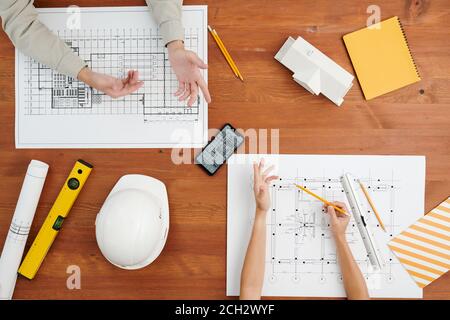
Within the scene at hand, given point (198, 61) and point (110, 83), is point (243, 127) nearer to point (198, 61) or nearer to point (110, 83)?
point (198, 61)

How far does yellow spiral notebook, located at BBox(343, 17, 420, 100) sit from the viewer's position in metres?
0.83

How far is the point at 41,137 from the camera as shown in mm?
865

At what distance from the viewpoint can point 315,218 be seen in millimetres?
861

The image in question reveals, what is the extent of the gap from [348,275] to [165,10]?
2.04 ft

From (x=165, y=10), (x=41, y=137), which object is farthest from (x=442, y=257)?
(x=41, y=137)

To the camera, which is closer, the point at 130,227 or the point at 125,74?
the point at 130,227

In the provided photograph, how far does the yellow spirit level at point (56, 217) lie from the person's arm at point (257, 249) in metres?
0.34

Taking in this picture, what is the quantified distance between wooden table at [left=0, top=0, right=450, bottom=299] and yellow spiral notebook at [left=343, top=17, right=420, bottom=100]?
0.02 m

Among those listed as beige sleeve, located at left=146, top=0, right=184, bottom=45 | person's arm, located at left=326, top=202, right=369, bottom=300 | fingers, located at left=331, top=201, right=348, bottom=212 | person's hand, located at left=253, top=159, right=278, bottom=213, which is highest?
beige sleeve, located at left=146, top=0, right=184, bottom=45

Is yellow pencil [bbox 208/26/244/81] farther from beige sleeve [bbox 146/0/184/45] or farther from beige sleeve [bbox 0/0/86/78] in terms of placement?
beige sleeve [bbox 0/0/86/78]

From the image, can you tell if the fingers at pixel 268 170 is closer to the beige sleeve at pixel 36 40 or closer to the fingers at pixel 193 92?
the fingers at pixel 193 92

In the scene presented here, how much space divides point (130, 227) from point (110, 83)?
281 millimetres

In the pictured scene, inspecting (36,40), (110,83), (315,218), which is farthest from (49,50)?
(315,218)

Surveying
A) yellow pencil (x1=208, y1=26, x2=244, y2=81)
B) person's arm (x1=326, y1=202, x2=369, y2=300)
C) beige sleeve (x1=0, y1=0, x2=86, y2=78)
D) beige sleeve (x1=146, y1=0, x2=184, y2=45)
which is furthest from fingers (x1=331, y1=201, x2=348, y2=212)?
beige sleeve (x1=0, y1=0, x2=86, y2=78)
